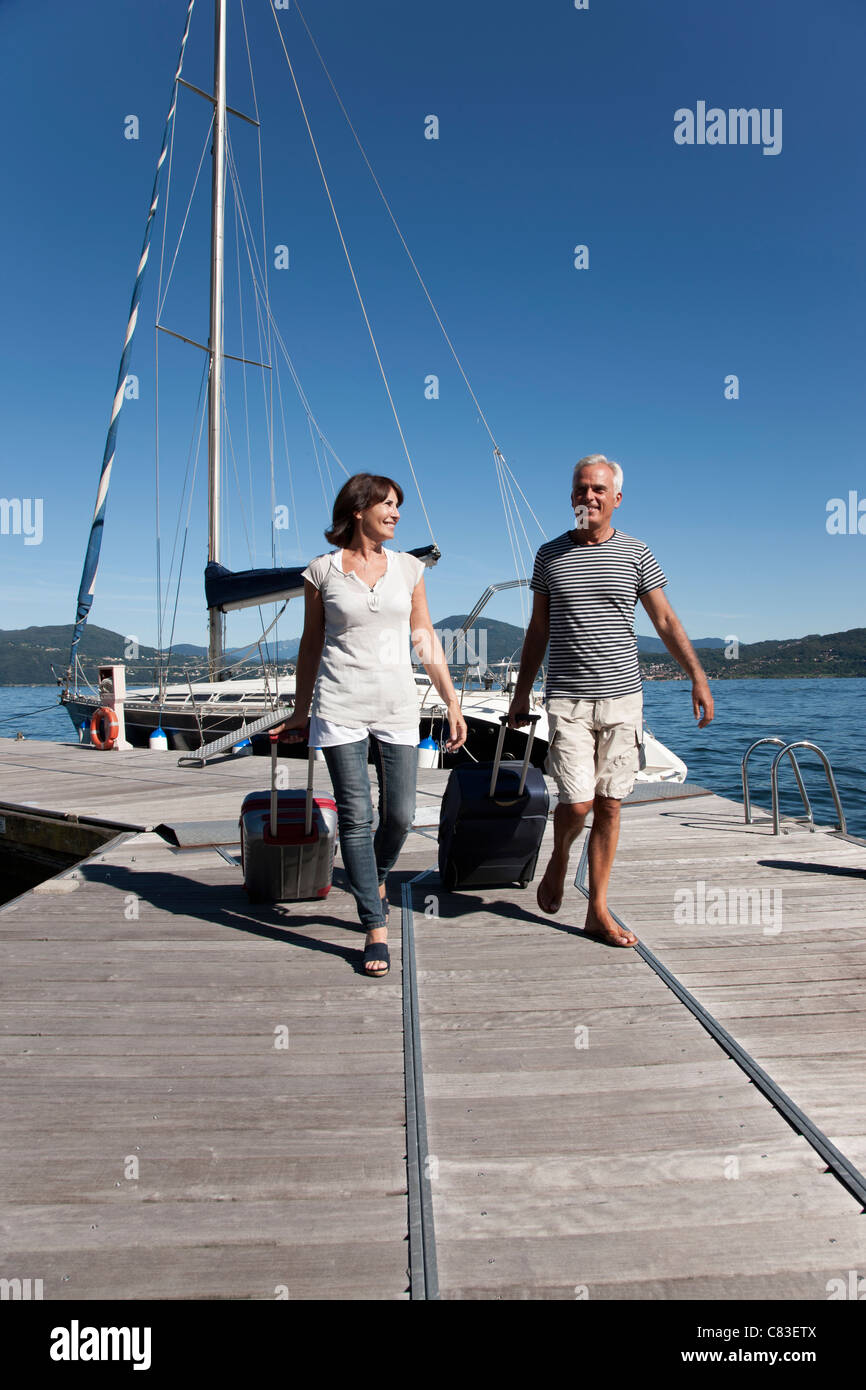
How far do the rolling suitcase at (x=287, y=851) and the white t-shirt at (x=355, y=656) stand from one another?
3.03 feet

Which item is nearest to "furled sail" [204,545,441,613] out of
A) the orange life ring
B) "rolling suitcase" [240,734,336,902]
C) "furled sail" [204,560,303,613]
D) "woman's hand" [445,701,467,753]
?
"furled sail" [204,560,303,613]

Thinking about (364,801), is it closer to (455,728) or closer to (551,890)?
(455,728)

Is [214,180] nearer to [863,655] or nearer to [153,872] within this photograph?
[153,872]

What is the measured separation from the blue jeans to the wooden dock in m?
0.30

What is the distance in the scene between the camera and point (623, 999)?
272cm

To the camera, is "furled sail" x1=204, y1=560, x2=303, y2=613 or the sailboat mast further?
the sailboat mast

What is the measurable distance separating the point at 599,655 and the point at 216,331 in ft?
51.9

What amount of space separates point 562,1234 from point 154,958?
2095mm

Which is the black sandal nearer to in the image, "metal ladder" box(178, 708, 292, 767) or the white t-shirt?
the white t-shirt

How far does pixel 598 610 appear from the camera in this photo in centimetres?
311

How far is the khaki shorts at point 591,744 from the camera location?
3.13m

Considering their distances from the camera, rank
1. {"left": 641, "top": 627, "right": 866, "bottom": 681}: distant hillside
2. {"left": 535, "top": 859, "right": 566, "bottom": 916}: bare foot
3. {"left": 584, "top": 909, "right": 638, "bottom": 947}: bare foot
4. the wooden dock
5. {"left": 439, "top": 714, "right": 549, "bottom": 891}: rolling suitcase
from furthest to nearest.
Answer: {"left": 641, "top": 627, "right": 866, "bottom": 681}: distant hillside, {"left": 439, "top": 714, "right": 549, "bottom": 891}: rolling suitcase, {"left": 535, "top": 859, "right": 566, "bottom": 916}: bare foot, {"left": 584, "top": 909, "right": 638, "bottom": 947}: bare foot, the wooden dock

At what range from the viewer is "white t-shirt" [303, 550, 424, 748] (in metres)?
2.92

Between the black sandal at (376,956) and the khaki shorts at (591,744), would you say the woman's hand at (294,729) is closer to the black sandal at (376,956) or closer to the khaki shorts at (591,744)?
the black sandal at (376,956)
